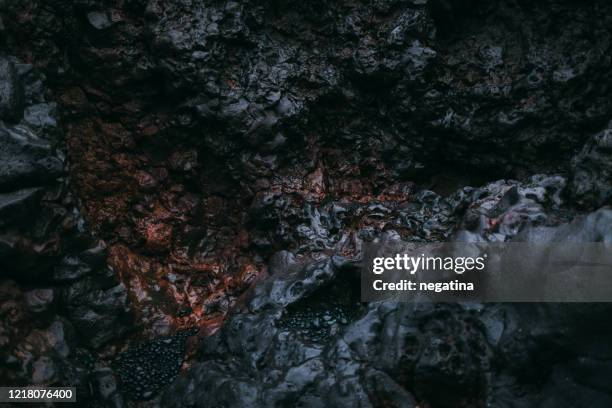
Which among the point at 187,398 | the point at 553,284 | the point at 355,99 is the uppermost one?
the point at 355,99

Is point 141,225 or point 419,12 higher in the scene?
point 419,12

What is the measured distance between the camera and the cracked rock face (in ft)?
7.79

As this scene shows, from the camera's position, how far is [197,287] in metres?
2.97

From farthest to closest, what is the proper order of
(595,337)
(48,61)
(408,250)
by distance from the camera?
(48,61)
(408,250)
(595,337)

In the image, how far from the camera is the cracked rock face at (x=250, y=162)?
2375 mm

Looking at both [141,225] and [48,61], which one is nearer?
[48,61]

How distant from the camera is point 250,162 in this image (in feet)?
9.59

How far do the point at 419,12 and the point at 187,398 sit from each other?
1926mm

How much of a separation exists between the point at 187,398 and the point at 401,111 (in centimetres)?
161

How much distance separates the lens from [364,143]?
3092 mm

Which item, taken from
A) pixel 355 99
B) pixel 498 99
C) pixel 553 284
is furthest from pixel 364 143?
pixel 553 284

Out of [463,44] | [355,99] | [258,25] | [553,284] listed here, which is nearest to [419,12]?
[463,44]

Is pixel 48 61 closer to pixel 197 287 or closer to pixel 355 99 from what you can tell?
pixel 197 287

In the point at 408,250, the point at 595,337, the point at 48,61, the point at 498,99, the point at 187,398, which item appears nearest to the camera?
the point at 595,337
